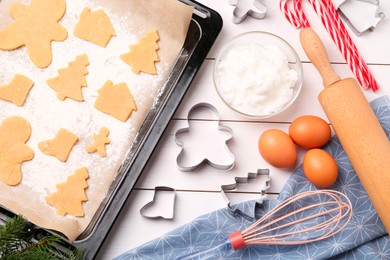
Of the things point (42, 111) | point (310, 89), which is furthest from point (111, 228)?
point (310, 89)

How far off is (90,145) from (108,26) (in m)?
0.32

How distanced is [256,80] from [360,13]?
37 cm

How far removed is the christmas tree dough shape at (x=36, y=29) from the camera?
1.49 meters

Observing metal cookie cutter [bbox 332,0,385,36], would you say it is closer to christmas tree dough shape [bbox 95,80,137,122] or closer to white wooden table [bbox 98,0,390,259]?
white wooden table [bbox 98,0,390,259]

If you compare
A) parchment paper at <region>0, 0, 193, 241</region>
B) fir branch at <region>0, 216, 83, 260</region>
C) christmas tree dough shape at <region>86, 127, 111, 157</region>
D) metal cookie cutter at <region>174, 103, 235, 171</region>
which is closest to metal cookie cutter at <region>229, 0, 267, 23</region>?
parchment paper at <region>0, 0, 193, 241</region>

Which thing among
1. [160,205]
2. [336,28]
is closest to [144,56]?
[160,205]

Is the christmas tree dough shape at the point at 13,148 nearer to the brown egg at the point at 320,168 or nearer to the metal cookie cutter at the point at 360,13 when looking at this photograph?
the brown egg at the point at 320,168

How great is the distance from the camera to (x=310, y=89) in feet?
5.00

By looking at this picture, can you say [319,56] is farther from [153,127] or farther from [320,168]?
[153,127]

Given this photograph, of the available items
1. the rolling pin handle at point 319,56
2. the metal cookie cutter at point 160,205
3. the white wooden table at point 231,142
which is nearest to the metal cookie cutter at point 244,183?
the white wooden table at point 231,142

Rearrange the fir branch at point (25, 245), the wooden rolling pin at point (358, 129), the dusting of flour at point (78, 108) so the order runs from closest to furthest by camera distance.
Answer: the fir branch at point (25, 245) → the wooden rolling pin at point (358, 129) → the dusting of flour at point (78, 108)

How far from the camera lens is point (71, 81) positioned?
4.84ft

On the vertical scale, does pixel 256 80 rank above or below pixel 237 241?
above

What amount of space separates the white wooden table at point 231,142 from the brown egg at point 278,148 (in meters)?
0.06
